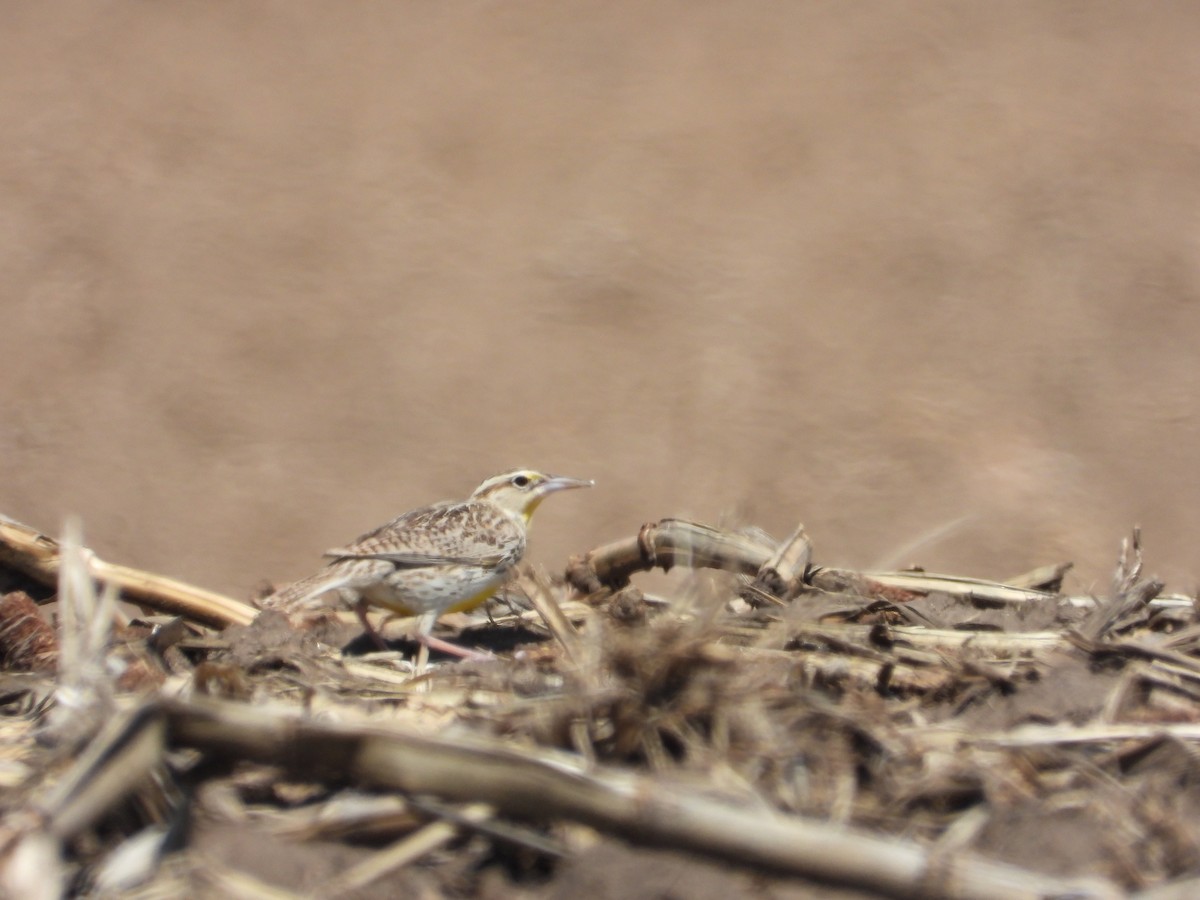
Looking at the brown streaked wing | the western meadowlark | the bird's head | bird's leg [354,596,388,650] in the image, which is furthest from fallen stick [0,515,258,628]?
the bird's head

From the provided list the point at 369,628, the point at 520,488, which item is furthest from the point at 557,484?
the point at 369,628

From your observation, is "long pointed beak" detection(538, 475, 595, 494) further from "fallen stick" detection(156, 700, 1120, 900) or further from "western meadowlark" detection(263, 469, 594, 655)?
"fallen stick" detection(156, 700, 1120, 900)

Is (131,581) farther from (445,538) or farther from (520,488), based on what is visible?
(520,488)

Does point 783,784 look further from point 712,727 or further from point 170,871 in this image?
point 170,871

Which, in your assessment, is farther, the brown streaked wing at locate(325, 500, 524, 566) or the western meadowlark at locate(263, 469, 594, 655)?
the brown streaked wing at locate(325, 500, 524, 566)

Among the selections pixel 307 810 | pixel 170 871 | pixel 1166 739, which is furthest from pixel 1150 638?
pixel 170 871

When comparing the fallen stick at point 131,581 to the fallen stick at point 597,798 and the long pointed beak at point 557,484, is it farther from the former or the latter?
the long pointed beak at point 557,484

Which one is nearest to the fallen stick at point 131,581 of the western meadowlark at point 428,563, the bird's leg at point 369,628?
the bird's leg at point 369,628
